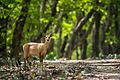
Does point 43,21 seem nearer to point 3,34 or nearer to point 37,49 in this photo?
point 3,34

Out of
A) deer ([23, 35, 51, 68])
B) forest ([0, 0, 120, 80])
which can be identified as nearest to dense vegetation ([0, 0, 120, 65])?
forest ([0, 0, 120, 80])

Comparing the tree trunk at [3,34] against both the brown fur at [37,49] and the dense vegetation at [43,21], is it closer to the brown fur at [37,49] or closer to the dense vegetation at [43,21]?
the dense vegetation at [43,21]

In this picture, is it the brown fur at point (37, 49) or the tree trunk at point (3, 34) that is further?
the tree trunk at point (3, 34)

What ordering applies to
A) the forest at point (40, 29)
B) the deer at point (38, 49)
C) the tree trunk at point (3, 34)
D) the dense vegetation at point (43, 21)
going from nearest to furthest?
the deer at point (38, 49)
the forest at point (40, 29)
the tree trunk at point (3, 34)
the dense vegetation at point (43, 21)

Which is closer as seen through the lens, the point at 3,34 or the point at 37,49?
the point at 37,49

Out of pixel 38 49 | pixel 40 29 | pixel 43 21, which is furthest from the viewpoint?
pixel 40 29

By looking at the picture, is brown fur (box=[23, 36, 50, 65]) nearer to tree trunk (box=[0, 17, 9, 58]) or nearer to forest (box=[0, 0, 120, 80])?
forest (box=[0, 0, 120, 80])

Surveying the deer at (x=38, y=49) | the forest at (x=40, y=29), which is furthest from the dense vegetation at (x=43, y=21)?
the deer at (x=38, y=49)

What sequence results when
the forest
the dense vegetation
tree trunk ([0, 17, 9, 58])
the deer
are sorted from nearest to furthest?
the deer → the forest → tree trunk ([0, 17, 9, 58]) → the dense vegetation

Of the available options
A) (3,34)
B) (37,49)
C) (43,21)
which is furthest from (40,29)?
(37,49)

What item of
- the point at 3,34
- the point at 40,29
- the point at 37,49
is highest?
the point at 3,34

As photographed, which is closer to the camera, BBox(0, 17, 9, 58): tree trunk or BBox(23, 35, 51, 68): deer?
BBox(23, 35, 51, 68): deer

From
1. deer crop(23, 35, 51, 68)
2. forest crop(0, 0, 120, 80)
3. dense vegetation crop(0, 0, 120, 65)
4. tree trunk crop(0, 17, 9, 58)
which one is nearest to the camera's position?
deer crop(23, 35, 51, 68)

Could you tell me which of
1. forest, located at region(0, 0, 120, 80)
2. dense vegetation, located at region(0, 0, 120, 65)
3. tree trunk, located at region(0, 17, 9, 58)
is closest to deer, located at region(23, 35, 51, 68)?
forest, located at region(0, 0, 120, 80)
